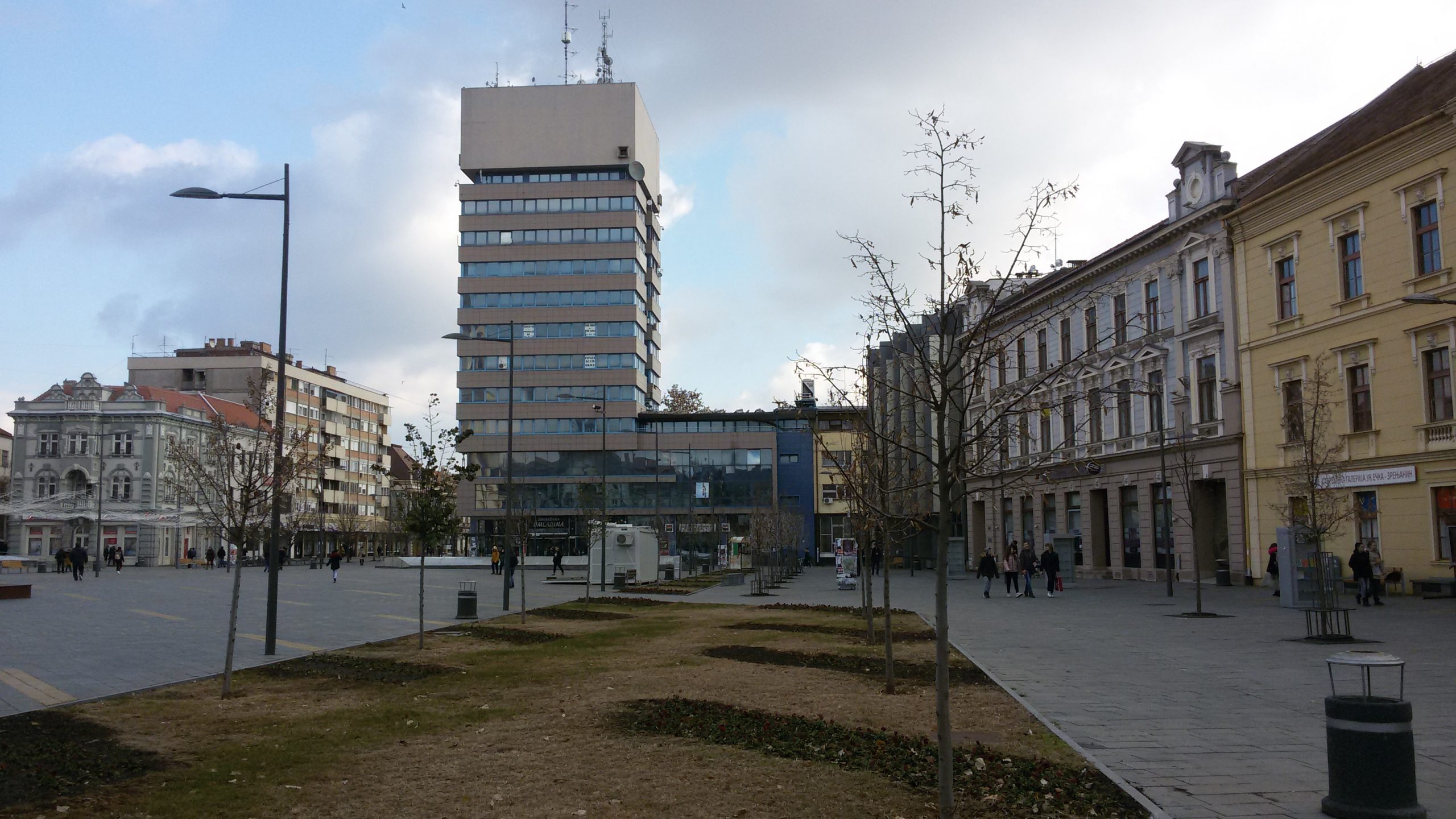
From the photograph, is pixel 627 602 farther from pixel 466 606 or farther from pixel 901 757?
pixel 901 757

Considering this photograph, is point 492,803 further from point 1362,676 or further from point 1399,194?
point 1399,194

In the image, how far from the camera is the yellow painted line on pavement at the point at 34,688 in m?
12.5

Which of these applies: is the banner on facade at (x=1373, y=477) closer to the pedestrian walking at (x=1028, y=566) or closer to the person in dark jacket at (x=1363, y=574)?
the person in dark jacket at (x=1363, y=574)

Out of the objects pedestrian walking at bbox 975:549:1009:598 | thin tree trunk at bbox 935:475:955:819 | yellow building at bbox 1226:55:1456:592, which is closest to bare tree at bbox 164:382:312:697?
thin tree trunk at bbox 935:475:955:819

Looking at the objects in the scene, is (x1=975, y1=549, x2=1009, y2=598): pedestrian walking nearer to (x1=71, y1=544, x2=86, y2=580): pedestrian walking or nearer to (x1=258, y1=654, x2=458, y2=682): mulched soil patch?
(x1=258, y1=654, x2=458, y2=682): mulched soil patch

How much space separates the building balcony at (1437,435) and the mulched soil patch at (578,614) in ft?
74.9

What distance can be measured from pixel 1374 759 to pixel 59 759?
970 centimetres

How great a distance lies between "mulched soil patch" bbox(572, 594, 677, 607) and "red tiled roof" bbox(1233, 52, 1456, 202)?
963 inches

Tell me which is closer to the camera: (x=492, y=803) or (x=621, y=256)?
(x=492, y=803)

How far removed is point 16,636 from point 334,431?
386 feet

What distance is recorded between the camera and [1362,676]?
24.1ft

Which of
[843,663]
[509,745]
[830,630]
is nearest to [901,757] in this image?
[509,745]

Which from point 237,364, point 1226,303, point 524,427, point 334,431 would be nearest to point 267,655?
point 1226,303

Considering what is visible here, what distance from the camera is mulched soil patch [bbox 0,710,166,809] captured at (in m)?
8.02
